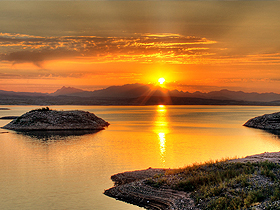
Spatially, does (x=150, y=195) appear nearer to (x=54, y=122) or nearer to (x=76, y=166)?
(x=76, y=166)

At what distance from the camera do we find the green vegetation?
12867 millimetres

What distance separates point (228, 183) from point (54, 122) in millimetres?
44202

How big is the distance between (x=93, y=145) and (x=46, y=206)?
2055 cm

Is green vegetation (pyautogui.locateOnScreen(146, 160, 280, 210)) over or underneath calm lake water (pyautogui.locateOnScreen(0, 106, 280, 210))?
over

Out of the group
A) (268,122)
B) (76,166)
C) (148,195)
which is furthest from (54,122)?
(268,122)

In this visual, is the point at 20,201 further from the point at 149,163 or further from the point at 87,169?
Result: the point at 149,163

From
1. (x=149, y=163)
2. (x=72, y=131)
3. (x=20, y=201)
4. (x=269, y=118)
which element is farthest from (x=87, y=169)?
(x=269, y=118)

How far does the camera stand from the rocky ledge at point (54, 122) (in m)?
53.2

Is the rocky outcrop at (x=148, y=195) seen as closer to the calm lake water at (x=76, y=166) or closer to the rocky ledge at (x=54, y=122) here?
the calm lake water at (x=76, y=166)

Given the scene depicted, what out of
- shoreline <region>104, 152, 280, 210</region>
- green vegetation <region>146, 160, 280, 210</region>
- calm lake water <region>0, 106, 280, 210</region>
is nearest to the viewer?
green vegetation <region>146, 160, 280, 210</region>

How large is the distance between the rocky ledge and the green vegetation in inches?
1518

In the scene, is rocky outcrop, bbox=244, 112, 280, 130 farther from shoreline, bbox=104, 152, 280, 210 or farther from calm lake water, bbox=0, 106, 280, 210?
shoreline, bbox=104, 152, 280, 210

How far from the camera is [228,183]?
14.8 m

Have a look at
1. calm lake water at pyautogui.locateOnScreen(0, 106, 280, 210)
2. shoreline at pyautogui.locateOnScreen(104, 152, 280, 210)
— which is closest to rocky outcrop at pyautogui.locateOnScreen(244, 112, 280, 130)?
calm lake water at pyautogui.locateOnScreen(0, 106, 280, 210)
